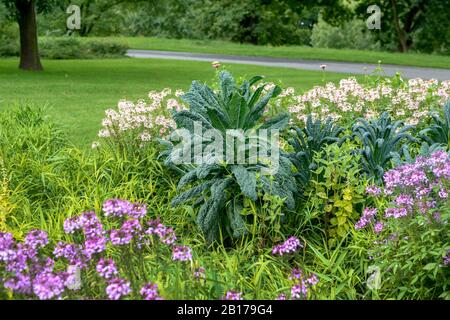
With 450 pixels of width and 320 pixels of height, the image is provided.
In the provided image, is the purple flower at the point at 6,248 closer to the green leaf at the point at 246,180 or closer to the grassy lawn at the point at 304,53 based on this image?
the green leaf at the point at 246,180

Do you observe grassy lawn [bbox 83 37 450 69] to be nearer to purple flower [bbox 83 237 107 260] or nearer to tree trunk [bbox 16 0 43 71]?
tree trunk [bbox 16 0 43 71]

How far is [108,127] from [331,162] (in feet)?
7.64

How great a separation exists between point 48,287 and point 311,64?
827 inches

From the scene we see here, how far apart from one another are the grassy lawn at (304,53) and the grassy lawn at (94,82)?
4323 mm

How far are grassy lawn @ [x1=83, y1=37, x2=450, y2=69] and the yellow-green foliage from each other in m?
18.2

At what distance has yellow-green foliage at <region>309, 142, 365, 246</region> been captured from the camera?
450cm

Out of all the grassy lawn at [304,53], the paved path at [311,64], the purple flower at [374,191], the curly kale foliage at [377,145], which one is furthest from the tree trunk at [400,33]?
the purple flower at [374,191]

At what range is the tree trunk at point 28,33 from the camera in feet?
64.7

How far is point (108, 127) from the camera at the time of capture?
19.8 feet

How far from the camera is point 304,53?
27125 mm

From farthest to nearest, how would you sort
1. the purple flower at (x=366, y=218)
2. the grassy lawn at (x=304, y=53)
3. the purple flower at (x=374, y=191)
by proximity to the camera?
the grassy lawn at (x=304, y=53) < the purple flower at (x=374, y=191) < the purple flower at (x=366, y=218)

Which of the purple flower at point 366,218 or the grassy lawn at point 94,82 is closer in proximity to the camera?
the purple flower at point 366,218

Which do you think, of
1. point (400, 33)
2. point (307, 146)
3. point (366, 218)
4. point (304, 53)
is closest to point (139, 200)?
point (307, 146)
